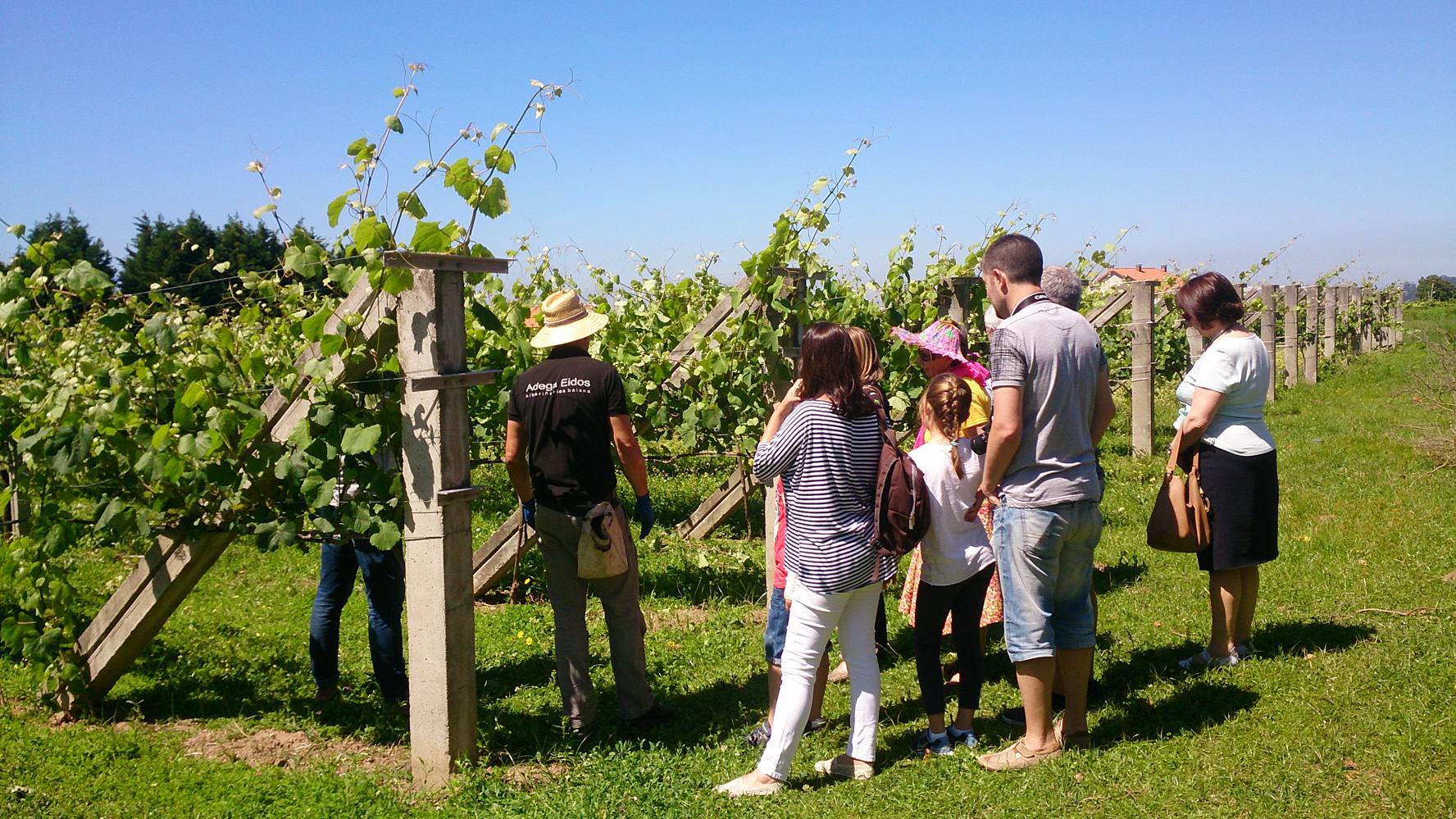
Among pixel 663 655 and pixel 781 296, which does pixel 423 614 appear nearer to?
pixel 663 655

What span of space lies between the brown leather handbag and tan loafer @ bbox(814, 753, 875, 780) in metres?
1.64

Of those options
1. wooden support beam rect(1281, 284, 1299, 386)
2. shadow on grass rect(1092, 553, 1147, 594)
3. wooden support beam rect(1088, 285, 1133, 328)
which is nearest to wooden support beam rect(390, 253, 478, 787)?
shadow on grass rect(1092, 553, 1147, 594)

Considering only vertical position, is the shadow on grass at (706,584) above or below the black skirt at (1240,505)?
below

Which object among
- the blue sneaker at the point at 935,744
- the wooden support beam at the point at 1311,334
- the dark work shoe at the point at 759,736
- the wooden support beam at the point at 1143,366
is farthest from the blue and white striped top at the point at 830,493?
the wooden support beam at the point at 1311,334

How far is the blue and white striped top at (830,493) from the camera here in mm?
3514

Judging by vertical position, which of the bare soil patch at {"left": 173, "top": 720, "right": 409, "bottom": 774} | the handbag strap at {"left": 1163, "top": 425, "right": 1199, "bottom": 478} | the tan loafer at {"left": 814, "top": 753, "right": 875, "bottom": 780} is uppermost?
the handbag strap at {"left": 1163, "top": 425, "right": 1199, "bottom": 478}

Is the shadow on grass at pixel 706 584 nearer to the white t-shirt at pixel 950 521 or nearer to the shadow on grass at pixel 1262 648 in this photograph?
the shadow on grass at pixel 1262 648

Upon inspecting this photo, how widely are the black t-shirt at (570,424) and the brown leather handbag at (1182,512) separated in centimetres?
226

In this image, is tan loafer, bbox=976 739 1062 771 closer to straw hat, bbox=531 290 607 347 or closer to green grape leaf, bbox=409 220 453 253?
straw hat, bbox=531 290 607 347

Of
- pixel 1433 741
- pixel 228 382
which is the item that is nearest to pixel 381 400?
pixel 228 382

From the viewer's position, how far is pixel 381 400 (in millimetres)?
3754

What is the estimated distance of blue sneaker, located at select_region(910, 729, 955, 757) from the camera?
152 inches

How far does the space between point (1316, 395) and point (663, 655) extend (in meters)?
13.9

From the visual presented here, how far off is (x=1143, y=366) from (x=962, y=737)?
7.74 metres
